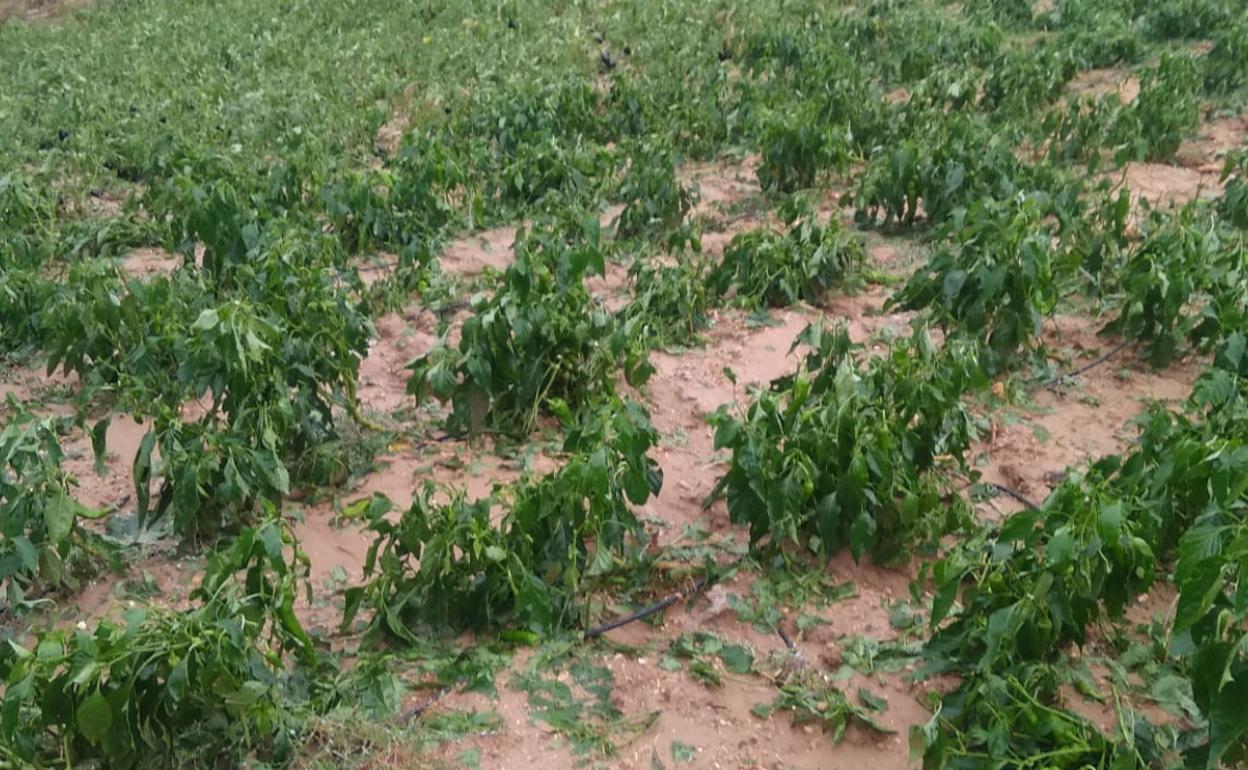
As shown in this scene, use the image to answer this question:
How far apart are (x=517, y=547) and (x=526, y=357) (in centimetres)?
117

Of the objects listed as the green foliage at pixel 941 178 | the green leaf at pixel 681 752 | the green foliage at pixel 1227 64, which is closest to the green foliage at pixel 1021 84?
the green foliage at pixel 1227 64

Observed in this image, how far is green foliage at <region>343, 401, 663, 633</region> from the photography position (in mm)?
3197

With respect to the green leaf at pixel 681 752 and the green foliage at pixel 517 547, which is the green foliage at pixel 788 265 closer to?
the green foliage at pixel 517 547

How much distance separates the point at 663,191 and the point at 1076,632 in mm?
3885

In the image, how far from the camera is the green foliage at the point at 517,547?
A: 3.20m

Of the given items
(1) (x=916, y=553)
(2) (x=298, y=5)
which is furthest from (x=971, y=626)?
(2) (x=298, y=5)

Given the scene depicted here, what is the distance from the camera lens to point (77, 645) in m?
2.58

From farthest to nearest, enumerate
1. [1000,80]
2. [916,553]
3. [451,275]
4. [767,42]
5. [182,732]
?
[767,42] < [1000,80] < [451,275] < [916,553] < [182,732]

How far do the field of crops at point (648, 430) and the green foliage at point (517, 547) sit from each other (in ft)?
0.05

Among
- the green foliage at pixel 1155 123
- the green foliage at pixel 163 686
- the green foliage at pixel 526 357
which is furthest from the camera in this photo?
the green foliage at pixel 1155 123

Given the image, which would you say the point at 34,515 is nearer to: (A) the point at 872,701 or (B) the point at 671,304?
(A) the point at 872,701

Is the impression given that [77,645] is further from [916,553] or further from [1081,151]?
[1081,151]

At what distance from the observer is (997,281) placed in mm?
4547

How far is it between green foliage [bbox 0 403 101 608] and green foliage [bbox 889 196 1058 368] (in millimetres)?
3128
